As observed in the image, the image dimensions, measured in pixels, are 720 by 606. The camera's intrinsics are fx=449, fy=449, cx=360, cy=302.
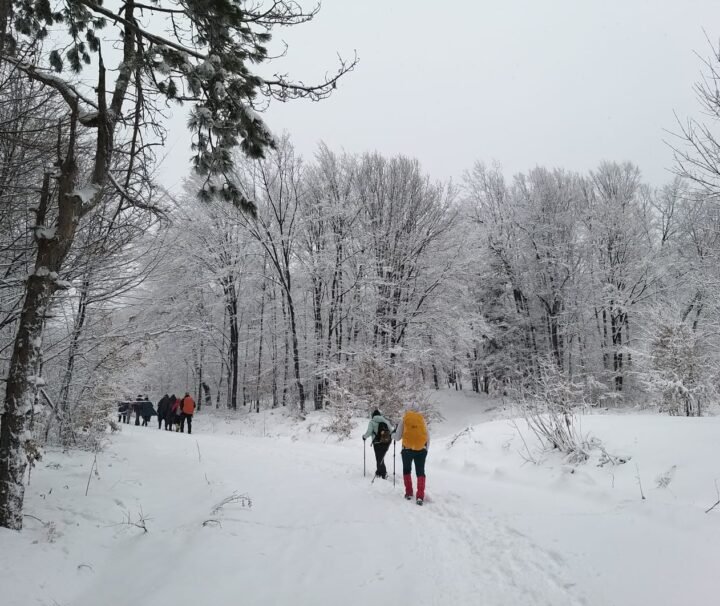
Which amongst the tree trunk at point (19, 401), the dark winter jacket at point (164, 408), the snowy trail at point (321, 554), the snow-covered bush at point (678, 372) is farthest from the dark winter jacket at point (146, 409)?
the snow-covered bush at point (678, 372)

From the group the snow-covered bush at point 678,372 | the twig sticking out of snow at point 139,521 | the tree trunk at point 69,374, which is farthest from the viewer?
the snow-covered bush at point 678,372

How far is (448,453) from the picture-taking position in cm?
1107

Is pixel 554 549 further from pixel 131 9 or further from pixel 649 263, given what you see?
pixel 649 263

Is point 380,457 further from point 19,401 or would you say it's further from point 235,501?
point 19,401

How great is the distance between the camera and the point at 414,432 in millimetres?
7754

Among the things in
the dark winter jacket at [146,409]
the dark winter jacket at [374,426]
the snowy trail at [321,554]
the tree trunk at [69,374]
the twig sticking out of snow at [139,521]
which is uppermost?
the tree trunk at [69,374]

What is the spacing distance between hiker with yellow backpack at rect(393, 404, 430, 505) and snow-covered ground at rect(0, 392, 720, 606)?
1.27 feet

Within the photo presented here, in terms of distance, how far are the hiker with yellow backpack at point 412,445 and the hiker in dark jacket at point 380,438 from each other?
3.41 feet

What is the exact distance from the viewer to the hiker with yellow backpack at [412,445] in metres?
7.40

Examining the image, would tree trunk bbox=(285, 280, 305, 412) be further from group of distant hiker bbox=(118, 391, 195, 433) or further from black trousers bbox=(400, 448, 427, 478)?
black trousers bbox=(400, 448, 427, 478)

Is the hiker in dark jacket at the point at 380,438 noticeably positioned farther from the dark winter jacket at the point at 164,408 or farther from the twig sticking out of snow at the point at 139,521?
the dark winter jacket at the point at 164,408

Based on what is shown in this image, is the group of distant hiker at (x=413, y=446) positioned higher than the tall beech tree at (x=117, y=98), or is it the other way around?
the tall beech tree at (x=117, y=98)

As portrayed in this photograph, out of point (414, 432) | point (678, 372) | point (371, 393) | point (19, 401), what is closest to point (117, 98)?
point (19, 401)

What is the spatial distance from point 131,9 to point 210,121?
5.91ft
